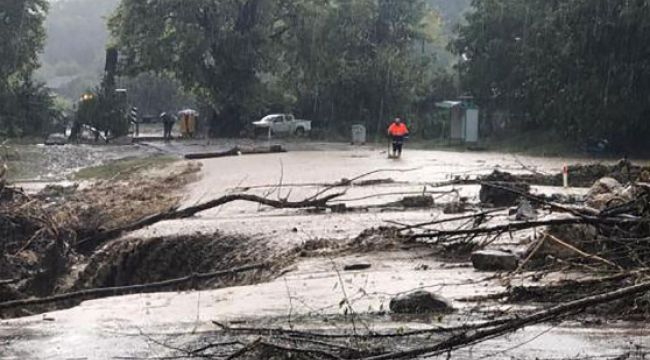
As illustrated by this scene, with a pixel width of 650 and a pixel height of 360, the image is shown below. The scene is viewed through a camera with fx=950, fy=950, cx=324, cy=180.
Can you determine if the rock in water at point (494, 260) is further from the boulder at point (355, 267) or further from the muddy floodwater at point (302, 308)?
the boulder at point (355, 267)

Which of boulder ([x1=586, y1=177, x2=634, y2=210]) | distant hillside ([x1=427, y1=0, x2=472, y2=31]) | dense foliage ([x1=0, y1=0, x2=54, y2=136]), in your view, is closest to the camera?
boulder ([x1=586, y1=177, x2=634, y2=210])

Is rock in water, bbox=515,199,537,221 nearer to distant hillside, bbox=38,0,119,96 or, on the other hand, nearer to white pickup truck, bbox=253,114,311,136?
white pickup truck, bbox=253,114,311,136

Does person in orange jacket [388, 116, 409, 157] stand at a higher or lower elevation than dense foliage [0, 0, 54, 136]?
lower

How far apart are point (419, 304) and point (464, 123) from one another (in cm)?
3782

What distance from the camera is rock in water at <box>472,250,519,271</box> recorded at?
973 centimetres

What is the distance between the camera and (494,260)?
9875 millimetres

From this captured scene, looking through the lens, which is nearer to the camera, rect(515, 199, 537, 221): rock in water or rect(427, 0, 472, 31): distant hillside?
Result: rect(515, 199, 537, 221): rock in water

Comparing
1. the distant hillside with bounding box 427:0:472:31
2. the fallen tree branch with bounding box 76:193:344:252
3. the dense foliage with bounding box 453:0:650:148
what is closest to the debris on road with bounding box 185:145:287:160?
the dense foliage with bounding box 453:0:650:148

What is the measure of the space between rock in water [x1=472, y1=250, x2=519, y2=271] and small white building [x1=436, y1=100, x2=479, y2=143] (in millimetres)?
34978

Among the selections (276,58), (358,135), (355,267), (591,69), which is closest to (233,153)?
(358,135)

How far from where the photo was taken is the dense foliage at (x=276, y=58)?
47344 mm

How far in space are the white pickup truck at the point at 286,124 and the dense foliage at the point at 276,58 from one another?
34.0 inches

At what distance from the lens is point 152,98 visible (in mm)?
81562

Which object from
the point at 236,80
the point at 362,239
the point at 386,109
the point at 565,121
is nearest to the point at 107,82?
the point at 236,80
